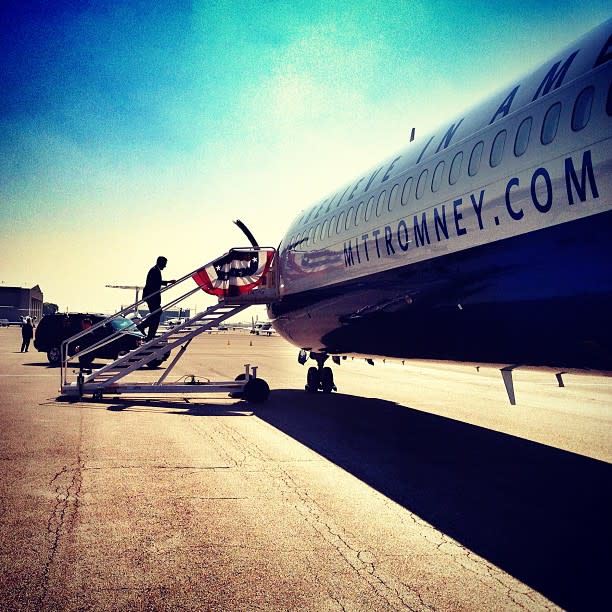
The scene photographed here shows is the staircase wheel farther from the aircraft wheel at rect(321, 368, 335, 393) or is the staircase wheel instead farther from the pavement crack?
the pavement crack

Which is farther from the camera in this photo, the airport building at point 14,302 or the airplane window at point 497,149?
the airport building at point 14,302

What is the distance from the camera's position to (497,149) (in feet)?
23.2

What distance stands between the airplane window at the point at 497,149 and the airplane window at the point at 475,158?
0.26m

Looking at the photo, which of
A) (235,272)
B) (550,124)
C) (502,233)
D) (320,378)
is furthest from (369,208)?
(320,378)

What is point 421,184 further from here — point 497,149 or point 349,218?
point 349,218

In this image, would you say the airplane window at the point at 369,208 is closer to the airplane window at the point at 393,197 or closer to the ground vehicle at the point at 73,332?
the airplane window at the point at 393,197

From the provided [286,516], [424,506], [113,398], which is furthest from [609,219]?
[113,398]

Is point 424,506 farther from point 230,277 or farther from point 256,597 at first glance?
point 230,277

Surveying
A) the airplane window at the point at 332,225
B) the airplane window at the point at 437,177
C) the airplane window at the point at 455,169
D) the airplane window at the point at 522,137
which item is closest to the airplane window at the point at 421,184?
the airplane window at the point at 437,177

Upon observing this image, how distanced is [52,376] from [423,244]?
15.4m

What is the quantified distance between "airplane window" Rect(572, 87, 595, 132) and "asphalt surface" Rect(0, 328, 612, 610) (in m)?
2.57

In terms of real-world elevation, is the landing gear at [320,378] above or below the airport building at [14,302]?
below

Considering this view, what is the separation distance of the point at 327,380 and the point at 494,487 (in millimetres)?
10006

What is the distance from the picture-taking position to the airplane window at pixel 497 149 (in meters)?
6.99
